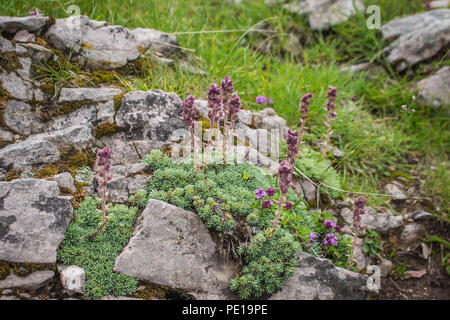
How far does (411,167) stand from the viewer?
18.5 feet

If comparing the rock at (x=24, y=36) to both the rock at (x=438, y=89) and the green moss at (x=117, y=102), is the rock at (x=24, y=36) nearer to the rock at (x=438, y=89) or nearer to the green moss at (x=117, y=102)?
the green moss at (x=117, y=102)

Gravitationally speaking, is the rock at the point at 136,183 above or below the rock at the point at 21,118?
below

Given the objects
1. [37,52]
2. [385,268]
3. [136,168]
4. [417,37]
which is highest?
[417,37]

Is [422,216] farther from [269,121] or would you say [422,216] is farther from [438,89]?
[438,89]

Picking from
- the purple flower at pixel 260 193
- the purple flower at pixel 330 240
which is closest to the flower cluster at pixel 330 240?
the purple flower at pixel 330 240

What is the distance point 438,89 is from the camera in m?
6.20

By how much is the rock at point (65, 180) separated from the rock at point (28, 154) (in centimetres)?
28

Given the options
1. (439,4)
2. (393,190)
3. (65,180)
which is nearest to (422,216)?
(393,190)

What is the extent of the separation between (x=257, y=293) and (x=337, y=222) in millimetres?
1824

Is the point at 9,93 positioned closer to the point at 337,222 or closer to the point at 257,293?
the point at 257,293

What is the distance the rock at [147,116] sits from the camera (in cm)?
407

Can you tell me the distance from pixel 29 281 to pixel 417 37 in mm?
7509

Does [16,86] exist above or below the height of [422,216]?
above

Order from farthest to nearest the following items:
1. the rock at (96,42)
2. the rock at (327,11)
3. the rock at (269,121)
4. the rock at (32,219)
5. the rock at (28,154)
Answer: the rock at (327,11) < the rock at (269,121) < the rock at (96,42) < the rock at (28,154) < the rock at (32,219)
